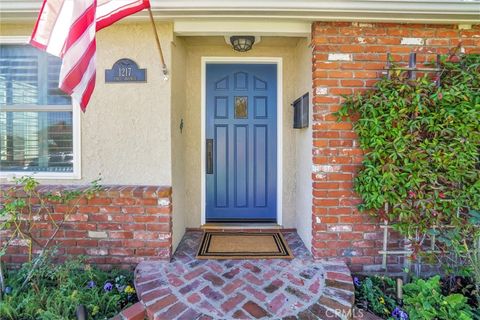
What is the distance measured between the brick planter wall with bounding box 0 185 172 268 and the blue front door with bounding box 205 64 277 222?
2.97 feet

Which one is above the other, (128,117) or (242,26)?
(242,26)

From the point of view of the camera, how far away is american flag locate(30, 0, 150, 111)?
1.44m

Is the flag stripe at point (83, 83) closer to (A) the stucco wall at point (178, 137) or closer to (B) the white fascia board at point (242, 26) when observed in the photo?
(A) the stucco wall at point (178, 137)

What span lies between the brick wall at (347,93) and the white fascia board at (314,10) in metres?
0.11

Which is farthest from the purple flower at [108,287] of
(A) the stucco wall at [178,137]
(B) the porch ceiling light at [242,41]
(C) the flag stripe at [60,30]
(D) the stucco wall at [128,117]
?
(B) the porch ceiling light at [242,41]

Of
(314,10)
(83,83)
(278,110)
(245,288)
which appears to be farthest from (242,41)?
(245,288)

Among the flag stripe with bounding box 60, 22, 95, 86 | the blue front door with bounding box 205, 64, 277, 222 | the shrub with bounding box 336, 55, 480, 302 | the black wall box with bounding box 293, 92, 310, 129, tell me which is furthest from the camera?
the blue front door with bounding box 205, 64, 277, 222

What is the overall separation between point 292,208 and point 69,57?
2524 mm

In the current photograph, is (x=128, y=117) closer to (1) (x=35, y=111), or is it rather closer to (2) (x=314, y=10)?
(1) (x=35, y=111)

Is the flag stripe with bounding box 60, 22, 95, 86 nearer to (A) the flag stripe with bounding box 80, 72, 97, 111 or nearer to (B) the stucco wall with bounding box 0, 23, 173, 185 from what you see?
(A) the flag stripe with bounding box 80, 72, 97, 111

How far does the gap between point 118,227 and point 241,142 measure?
5.26ft

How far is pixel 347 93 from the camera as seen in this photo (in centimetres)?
217

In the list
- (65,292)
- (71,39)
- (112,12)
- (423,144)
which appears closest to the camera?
(71,39)

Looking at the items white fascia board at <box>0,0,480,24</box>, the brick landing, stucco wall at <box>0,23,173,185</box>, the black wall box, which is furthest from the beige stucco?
the brick landing
